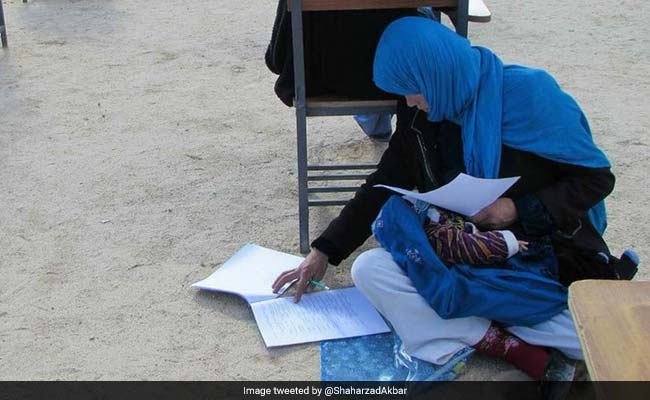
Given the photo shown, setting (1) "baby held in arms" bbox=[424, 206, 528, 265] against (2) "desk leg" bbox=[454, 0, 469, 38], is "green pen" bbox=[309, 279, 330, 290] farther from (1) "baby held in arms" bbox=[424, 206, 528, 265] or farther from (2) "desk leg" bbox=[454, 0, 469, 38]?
(2) "desk leg" bbox=[454, 0, 469, 38]

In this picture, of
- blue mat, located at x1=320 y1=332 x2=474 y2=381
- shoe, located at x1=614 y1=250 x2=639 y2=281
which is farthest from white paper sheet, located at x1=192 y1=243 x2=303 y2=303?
shoe, located at x1=614 y1=250 x2=639 y2=281

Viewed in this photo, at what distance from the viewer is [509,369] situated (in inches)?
103

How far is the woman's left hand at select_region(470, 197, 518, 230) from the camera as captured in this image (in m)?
2.53

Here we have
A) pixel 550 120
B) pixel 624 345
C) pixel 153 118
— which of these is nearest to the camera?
pixel 624 345

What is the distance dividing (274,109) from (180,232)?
57.1 inches

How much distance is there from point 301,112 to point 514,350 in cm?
114

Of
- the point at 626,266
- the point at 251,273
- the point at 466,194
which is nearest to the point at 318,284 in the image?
the point at 251,273

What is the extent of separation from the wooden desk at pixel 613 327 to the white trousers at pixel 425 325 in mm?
819

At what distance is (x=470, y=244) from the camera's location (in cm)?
250

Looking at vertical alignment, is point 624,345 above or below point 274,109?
above

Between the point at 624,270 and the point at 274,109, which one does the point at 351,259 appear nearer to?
the point at 624,270

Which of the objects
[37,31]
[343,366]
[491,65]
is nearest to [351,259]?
[343,366]

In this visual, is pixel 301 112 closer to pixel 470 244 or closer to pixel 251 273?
pixel 251 273

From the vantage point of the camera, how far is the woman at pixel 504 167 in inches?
96.8
